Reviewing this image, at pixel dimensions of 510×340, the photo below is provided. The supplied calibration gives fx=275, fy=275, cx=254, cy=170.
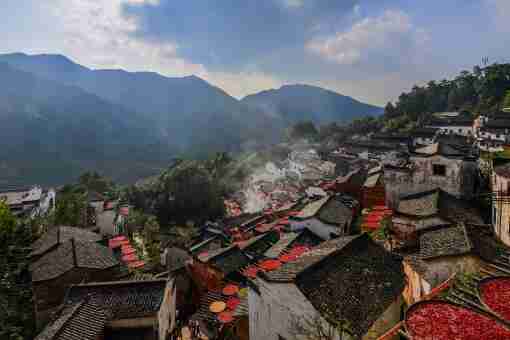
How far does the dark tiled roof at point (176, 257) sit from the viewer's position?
25698 mm

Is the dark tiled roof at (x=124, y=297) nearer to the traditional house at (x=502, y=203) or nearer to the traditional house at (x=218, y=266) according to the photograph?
the traditional house at (x=218, y=266)

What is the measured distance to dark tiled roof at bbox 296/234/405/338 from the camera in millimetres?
9102

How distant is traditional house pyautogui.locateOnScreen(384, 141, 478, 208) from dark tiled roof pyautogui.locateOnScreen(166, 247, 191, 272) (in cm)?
1981

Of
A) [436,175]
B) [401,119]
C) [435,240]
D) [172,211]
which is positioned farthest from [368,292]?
[401,119]

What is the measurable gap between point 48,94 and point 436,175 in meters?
194

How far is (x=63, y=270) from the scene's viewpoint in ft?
55.5

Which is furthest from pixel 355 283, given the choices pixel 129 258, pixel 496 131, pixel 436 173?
pixel 496 131

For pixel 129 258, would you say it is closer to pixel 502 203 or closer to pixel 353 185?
pixel 353 185

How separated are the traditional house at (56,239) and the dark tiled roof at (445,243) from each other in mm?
23364

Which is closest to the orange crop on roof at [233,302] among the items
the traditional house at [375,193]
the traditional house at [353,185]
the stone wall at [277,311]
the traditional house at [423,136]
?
the stone wall at [277,311]

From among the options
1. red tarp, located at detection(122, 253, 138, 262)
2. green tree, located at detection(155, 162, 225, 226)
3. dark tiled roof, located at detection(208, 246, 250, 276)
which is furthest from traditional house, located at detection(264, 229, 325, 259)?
green tree, located at detection(155, 162, 225, 226)

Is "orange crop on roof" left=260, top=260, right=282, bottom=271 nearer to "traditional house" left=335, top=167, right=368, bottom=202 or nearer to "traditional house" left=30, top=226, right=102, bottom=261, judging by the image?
"traditional house" left=30, top=226, right=102, bottom=261

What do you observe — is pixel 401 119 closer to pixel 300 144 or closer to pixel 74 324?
pixel 300 144

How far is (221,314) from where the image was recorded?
14.8 metres
